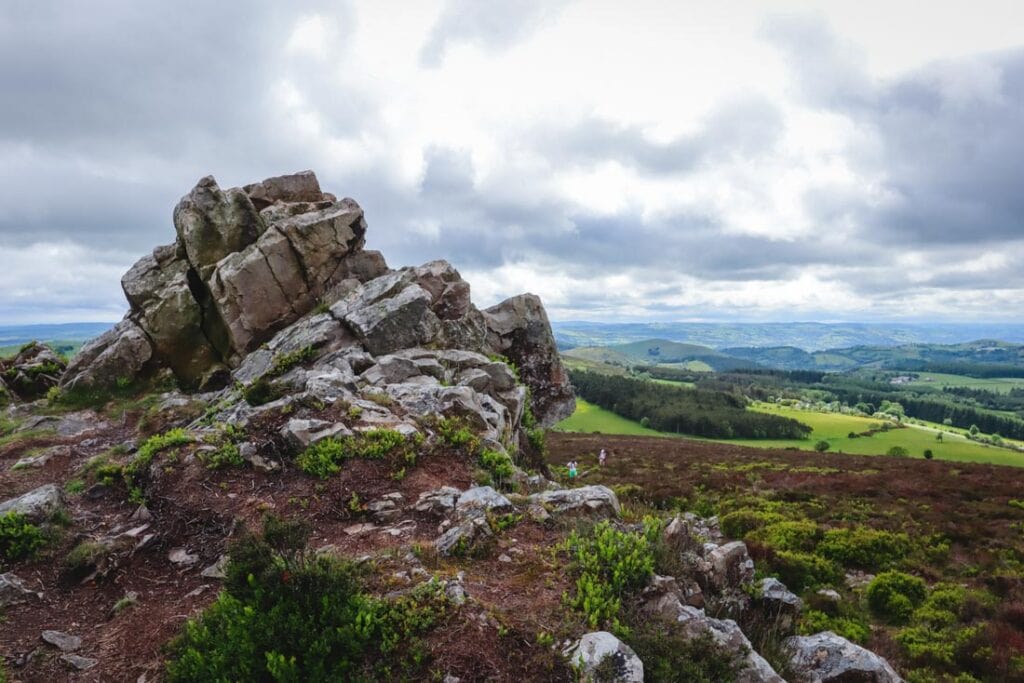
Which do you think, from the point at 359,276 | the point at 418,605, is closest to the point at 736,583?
the point at 418,605

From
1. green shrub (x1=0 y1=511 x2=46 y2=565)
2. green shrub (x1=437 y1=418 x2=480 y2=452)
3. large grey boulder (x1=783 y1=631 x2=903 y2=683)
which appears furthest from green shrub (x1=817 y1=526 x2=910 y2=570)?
green shrub (x1=0 y1=511 x2=46 y2=565)

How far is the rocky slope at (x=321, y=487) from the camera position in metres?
7.89

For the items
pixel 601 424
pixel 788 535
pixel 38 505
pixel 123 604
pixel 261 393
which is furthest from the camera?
pixel 601 424

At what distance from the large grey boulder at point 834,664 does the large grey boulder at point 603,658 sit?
4.63 m

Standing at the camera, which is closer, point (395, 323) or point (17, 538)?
point (17, 538)

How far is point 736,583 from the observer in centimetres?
1110

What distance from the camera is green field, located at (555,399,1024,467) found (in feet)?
275

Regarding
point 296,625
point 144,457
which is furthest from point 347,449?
point 296,625

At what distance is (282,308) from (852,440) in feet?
397

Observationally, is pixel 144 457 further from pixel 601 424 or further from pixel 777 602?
pixel 601 424

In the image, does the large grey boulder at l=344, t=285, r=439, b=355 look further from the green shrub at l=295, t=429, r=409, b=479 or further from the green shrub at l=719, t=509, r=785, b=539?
the green shrub at l=719, t=509, r=785, b=539

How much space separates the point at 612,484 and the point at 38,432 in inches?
1502

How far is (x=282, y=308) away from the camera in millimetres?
27500

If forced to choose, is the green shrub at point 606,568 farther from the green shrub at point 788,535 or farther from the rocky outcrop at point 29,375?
the rocky outcrop at point 29,375
